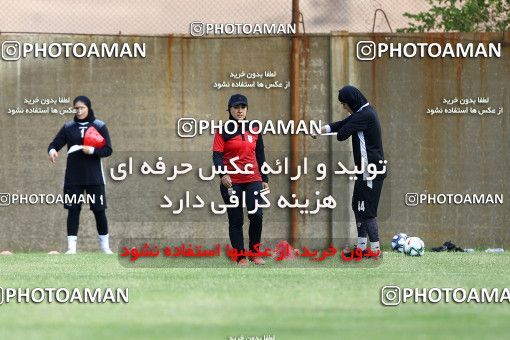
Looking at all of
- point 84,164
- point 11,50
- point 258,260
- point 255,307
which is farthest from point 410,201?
point 255,307

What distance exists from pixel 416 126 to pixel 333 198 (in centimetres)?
156

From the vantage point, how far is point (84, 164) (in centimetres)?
1596

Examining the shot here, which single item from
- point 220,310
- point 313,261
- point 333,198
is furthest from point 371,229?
point 220,310

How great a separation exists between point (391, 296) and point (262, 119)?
8868 millimetres

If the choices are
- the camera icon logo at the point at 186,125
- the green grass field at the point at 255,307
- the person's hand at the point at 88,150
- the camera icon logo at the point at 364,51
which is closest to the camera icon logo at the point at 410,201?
the camera icon logo at the point at 364,51

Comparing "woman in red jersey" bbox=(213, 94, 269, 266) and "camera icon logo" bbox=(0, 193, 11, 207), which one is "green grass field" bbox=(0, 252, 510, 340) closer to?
"woman in red jersey" bbox=(213, 94, 269, 266)

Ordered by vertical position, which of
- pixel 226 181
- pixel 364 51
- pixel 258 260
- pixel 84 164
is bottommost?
pixel 258 260

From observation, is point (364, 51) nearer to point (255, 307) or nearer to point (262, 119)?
point (262, 119)

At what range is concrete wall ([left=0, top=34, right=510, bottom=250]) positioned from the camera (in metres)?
17.3

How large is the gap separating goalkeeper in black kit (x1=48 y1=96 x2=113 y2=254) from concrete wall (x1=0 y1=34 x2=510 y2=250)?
126 cm

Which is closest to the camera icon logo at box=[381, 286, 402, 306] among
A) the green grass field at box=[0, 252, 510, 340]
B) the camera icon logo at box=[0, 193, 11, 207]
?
the green grass field at box=[0, 252, 510, 340]

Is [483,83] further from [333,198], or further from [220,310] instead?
[220,310]

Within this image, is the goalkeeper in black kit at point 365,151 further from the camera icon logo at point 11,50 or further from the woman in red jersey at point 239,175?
the camera icon logo at point 11,50

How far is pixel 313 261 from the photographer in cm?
1330
